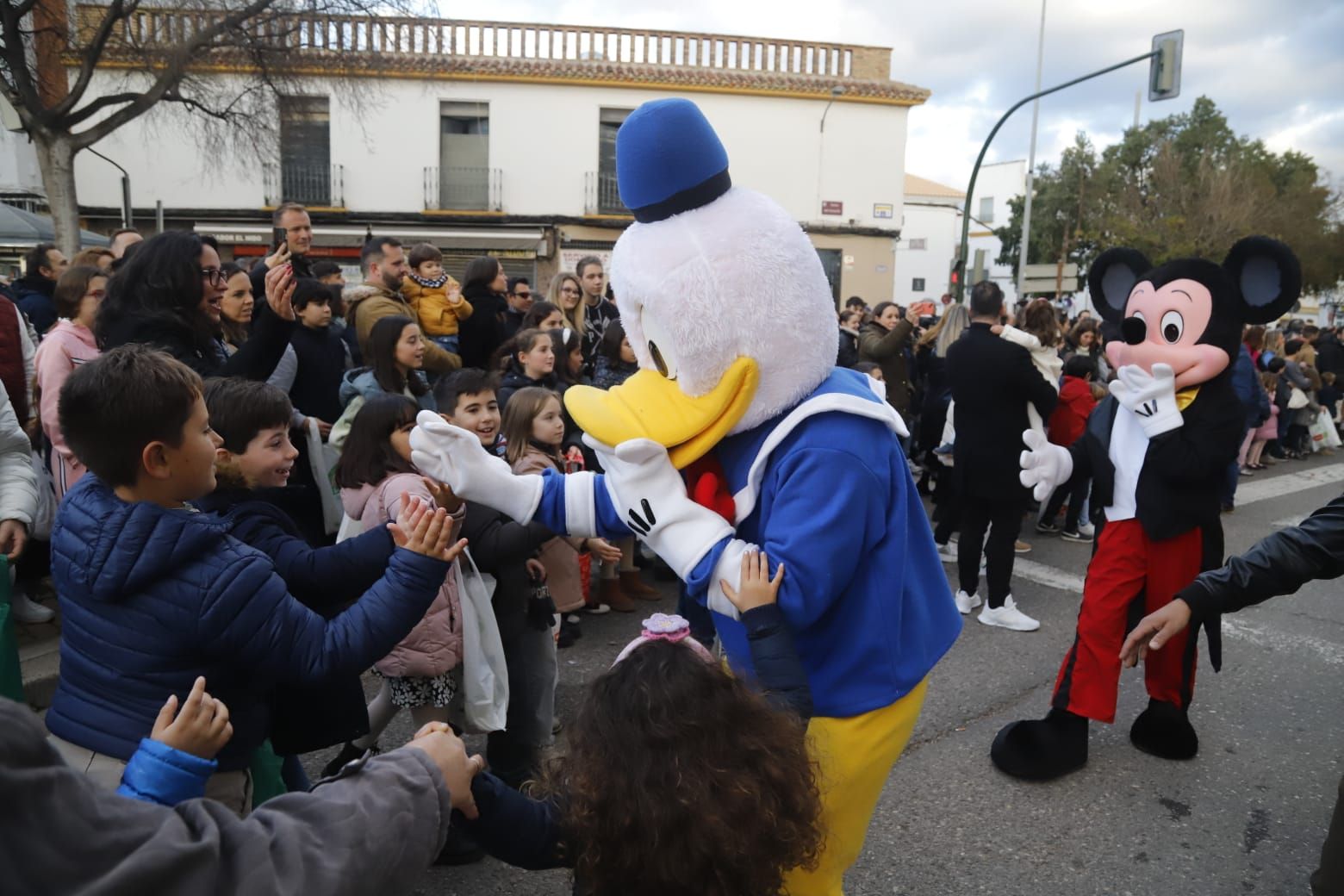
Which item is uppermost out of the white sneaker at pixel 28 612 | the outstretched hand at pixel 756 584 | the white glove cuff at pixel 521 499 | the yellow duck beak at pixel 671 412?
the yellow duck beak at pixel 671 412

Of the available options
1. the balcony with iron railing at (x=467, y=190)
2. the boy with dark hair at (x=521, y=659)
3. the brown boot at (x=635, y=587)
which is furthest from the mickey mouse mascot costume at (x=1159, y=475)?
the balcony with iron railing at (x=467, y=190)

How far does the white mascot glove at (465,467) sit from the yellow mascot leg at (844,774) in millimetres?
838

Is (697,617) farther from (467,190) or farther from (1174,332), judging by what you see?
(467,190)

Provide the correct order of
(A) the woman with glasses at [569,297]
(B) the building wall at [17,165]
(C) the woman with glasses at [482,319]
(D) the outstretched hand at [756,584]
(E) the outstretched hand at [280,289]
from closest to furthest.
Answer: (D) the outstretched hand at [756,584]
(E) the outstretched hand at [280,289]
(C) the woman with glasses at [482,319]
(A) the woman with glasses at [569,297]
(B) the building wall at [17,165]

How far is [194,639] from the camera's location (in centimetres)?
176

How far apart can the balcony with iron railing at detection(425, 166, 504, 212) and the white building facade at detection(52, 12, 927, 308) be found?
4 cm

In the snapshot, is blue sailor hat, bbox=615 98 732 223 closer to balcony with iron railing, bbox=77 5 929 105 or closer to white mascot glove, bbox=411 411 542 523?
white mascot glove, bbox=411 411 542 523

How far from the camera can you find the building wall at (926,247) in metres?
37.8

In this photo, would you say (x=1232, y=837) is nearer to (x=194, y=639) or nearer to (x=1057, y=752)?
(x=1057, y=752)

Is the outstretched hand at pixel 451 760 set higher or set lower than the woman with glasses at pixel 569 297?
lower

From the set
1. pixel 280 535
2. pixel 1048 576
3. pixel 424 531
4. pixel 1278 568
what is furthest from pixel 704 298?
pixel 1048 576

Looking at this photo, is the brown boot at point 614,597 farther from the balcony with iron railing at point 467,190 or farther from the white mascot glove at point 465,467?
the balcony with iron railing at point 467,190

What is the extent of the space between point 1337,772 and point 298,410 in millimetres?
4831

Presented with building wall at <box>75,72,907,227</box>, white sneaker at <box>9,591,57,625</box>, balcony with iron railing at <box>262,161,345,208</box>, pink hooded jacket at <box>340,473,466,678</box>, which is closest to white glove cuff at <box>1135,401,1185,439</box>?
pink hooded jacket at <box>340,473,466,678</box>
